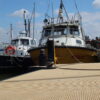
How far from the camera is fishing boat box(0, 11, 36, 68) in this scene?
21.4m

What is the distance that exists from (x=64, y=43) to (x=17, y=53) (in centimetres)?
596

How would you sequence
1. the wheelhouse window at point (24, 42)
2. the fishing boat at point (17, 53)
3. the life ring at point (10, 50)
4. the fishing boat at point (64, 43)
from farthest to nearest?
the wheelhouse window at point (24, 42)
the life ring at point (10, 50)
the fishing boat at point (17, 53)
the fishing boat at point (64, 43)

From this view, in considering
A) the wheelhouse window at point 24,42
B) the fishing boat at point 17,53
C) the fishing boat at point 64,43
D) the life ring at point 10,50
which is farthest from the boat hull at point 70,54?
the wheelhouse window at point 24,42

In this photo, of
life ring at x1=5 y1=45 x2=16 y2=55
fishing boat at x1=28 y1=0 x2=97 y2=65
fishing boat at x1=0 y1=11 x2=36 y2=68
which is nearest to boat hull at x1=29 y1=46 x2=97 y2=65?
fishing boat at x1=28 y1=0 x2=97 y2=65

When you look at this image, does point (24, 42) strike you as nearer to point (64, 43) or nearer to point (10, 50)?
point (10, 50)

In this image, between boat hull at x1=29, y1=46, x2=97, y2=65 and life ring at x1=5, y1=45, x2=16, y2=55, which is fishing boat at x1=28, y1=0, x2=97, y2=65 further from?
life ring at x1=5, y1=45, x2=16, y2=55

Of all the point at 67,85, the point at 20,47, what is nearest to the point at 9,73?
the point at 20,47

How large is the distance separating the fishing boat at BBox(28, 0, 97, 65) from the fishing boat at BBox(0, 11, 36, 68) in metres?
1.99

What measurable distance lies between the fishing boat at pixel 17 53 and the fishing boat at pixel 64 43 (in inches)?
78.2

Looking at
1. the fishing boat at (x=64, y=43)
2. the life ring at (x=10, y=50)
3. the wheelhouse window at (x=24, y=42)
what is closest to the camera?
the fishing boat at (x=64, y=43)

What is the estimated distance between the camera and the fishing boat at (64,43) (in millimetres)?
18125

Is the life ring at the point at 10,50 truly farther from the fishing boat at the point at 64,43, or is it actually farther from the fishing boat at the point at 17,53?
the fishing boat at the point at 64,43

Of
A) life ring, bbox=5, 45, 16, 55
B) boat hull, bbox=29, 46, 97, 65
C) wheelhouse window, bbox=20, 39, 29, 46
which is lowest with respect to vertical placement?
boat hull, bbox=29, 46, 97, 65

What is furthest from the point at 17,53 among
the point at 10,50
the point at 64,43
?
the point at 64,43
